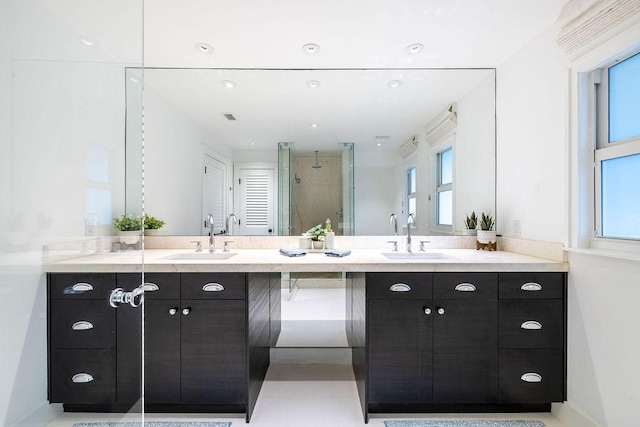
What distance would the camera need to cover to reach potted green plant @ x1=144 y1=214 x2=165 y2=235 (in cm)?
224

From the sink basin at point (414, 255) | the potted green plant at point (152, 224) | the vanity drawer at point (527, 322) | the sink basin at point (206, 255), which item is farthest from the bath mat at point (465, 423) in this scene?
the potted green plant at point (152, 224)

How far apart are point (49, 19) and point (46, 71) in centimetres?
23

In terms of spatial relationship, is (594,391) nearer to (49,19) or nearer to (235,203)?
(235,203)

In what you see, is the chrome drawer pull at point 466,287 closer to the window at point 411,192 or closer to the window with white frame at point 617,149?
the window with white frame at point 617,149

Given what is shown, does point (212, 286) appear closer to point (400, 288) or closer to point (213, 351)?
point (213, 351)

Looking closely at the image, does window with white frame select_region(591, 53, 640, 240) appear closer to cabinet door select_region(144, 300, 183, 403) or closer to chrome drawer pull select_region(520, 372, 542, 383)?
chrome drawer pull select_region(520, 372, 542, 383)

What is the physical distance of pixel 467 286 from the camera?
1633 millimetres

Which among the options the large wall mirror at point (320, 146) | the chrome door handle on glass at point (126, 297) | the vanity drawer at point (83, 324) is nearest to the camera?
the chrome door handle on glass at point (126, 297)

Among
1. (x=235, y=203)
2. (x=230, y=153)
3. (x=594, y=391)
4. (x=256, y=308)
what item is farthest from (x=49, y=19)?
(x=594, y=391)

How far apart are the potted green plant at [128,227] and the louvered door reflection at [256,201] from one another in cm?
87

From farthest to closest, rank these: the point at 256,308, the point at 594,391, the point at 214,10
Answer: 1. the point at 256,308
2. the point at 214,10
3. the point at 594,391

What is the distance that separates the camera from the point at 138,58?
164cm

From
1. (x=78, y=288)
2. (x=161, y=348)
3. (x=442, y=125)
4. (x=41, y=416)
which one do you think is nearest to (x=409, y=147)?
(x=442, y=125)

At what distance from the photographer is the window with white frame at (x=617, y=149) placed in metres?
1.42
